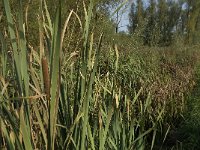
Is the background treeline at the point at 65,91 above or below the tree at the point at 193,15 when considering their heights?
below

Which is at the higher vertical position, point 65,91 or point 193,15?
point 193,15

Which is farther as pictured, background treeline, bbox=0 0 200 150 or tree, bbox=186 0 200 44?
tree, bbox=186 0 200 44

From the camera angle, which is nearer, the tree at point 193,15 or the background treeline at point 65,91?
the background treeline at point 65,91

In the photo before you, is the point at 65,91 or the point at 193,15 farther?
the point at 193,15

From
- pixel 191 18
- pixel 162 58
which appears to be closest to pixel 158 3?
pixel 191 18

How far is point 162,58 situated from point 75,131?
8260 millimetres

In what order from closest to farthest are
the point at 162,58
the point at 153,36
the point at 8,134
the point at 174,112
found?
the point at 8,134 < the point at 174,112 < the point at 153,36 < the point at 162,58

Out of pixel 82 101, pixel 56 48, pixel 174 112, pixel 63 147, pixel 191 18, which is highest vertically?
pixel 191 18

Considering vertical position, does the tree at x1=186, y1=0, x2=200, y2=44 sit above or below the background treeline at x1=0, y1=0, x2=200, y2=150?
above

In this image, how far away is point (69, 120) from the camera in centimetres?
149

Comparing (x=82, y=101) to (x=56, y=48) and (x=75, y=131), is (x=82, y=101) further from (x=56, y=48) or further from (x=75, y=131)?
(x=56, y=48)

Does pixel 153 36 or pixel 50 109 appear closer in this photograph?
pixel 50 109

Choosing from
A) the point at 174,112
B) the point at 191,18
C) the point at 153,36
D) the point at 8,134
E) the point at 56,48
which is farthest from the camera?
the point at 191,18

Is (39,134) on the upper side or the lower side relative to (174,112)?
upper
